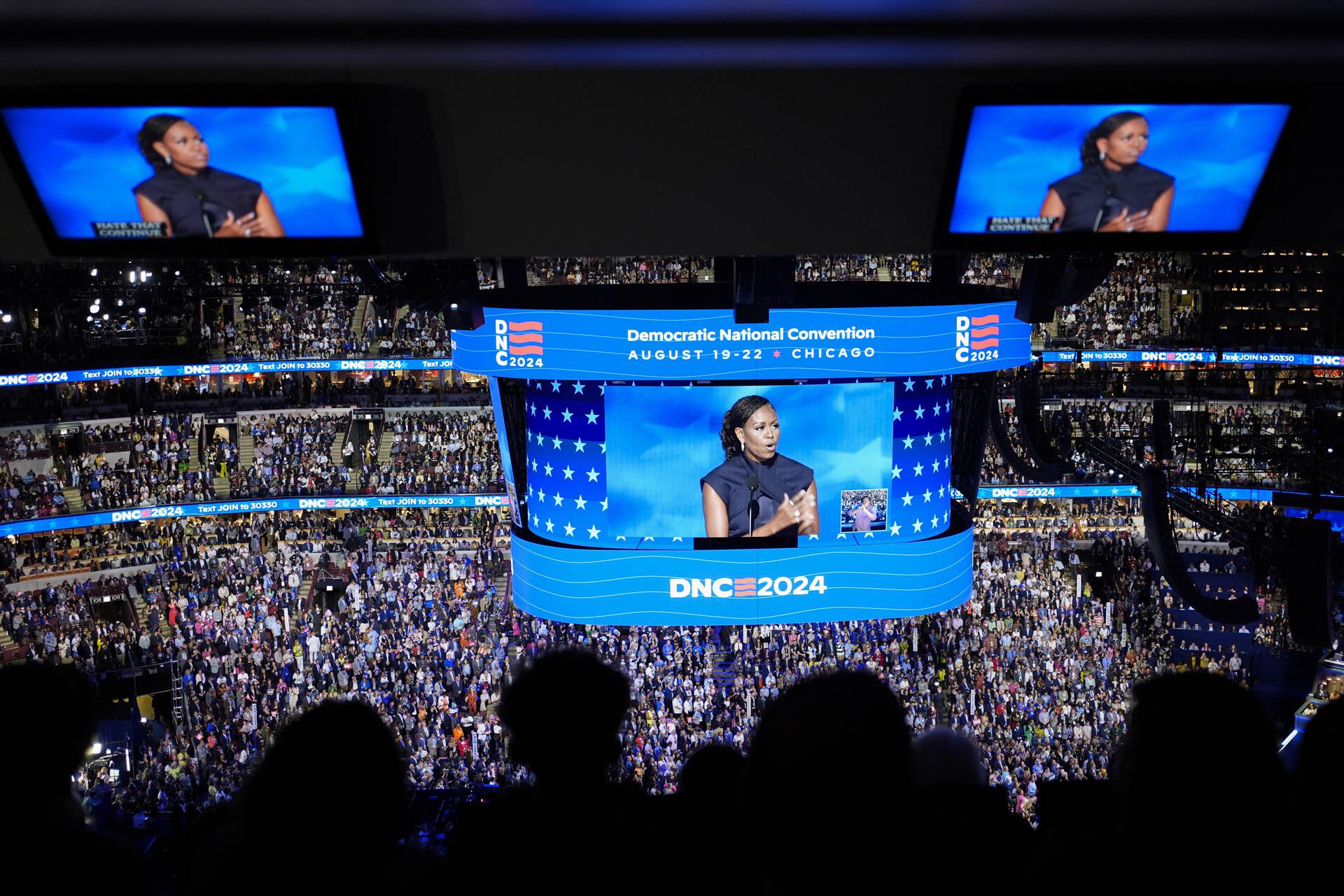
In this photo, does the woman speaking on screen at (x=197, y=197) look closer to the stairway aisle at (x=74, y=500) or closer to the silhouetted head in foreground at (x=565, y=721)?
the silhouetted head in foreground at (x=565, y=721)

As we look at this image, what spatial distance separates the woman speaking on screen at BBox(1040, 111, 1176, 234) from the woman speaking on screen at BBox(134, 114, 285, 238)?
3440mm

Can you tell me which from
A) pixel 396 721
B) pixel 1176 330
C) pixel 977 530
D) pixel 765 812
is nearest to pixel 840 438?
pixel 396 721

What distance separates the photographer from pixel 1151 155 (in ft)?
14.4

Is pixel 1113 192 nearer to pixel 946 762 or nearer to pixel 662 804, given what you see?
pixel 946 762

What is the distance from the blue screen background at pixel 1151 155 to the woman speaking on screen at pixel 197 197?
3025 millimetres

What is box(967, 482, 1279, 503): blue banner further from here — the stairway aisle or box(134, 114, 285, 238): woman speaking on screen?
box(134, 114, 285, 238): woman speaking on screen

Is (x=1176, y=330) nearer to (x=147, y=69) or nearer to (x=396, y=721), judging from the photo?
(x=396, y=721)

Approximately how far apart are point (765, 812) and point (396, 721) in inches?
601

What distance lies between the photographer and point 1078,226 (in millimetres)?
4617

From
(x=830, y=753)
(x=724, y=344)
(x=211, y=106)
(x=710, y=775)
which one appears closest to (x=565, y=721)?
(x=830, y=753)

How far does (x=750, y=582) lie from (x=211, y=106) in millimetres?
10385

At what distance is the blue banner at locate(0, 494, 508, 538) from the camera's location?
2291 centimetres

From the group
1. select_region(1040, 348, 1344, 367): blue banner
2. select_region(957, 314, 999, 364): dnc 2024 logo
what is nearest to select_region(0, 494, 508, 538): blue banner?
select_region(957, 314, 999, 364): dnc 2024 logo

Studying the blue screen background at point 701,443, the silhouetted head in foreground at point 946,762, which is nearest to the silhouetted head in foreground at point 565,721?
the silhouetted head in foreground at point 946,762
